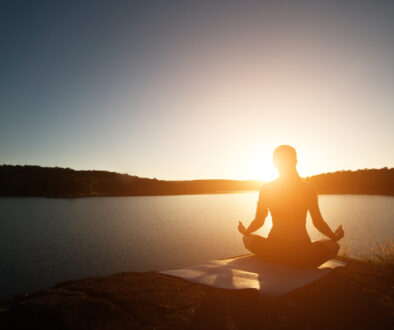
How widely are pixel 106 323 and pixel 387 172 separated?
94.9 metres

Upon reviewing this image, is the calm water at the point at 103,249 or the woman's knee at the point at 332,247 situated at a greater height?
the woman's knee at the point at 332,247

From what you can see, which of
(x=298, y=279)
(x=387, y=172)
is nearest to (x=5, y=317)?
(x=298, y=279)

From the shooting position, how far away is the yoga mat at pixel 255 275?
4320 mm

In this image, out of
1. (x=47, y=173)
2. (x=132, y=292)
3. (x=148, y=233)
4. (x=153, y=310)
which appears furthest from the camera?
(x=47, y=173)

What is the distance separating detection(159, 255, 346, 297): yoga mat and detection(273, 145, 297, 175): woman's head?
1.82 meters

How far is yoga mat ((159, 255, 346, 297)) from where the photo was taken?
4.32 m

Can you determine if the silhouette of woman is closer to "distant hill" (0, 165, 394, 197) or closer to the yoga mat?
the yoga mat

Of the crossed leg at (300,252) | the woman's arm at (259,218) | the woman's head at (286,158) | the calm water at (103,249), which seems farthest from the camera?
the calm water at (103,249)

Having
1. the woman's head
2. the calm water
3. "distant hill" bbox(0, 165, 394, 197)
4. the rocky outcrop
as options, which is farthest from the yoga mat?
"distant hill" bbox(0, 165, 394, 197)

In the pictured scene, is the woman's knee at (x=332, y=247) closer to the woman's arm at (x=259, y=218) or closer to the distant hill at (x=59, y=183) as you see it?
the woman's arm at (x=259, y=218)

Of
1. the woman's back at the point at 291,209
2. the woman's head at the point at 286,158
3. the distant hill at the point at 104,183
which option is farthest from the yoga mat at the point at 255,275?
the distant hill at the point at 104,183

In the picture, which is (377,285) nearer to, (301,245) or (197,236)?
(301,245)

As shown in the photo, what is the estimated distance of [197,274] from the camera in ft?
16.6

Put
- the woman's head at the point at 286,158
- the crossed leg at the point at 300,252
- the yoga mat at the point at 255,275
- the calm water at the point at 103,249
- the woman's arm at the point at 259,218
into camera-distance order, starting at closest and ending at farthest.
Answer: the yoga mat at the point at 255,275 < the crossed leg at the point at 300,252 < the woman's head at the point at 286,158 < the woman's arm at the point at 259,218 < the calm water at the point at 103,249
